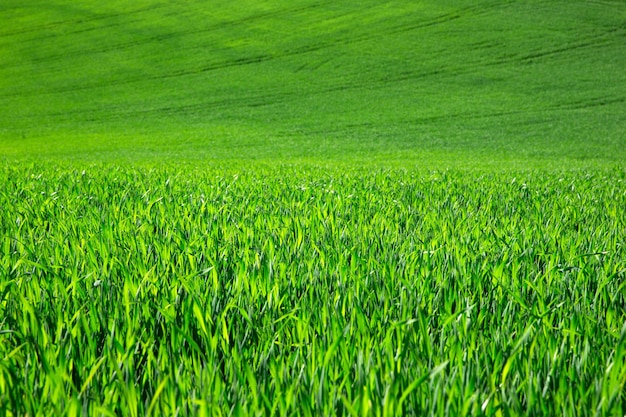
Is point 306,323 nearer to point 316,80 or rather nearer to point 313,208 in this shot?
point 313,208

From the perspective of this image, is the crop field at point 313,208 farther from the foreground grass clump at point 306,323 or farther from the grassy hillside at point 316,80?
the grassy hillside at point 316,80

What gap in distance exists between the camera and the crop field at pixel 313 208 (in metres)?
1.15

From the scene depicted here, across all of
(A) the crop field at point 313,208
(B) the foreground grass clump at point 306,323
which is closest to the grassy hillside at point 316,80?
(A) the crop field at point 313,208

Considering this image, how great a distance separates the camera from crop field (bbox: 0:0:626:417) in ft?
3.78

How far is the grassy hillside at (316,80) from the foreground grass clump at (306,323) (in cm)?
1612

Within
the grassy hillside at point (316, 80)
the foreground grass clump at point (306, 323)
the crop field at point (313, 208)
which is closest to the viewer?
the foreground grass clump at point (306, 323)

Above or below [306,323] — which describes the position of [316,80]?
below

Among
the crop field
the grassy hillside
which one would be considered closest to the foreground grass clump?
the crop field

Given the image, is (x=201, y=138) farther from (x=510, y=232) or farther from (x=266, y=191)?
(x=510, y=232)

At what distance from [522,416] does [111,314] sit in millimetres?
1089

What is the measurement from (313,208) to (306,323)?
2475mm

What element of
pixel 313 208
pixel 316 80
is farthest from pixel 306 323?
pixel 316 80

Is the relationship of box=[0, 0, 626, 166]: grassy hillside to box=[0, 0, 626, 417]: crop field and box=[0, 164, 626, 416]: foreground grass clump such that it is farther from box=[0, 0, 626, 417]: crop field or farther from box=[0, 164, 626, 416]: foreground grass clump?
box=[0, 164, 626, 416]: foreground grass clump

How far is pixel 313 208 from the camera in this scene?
382 cm
